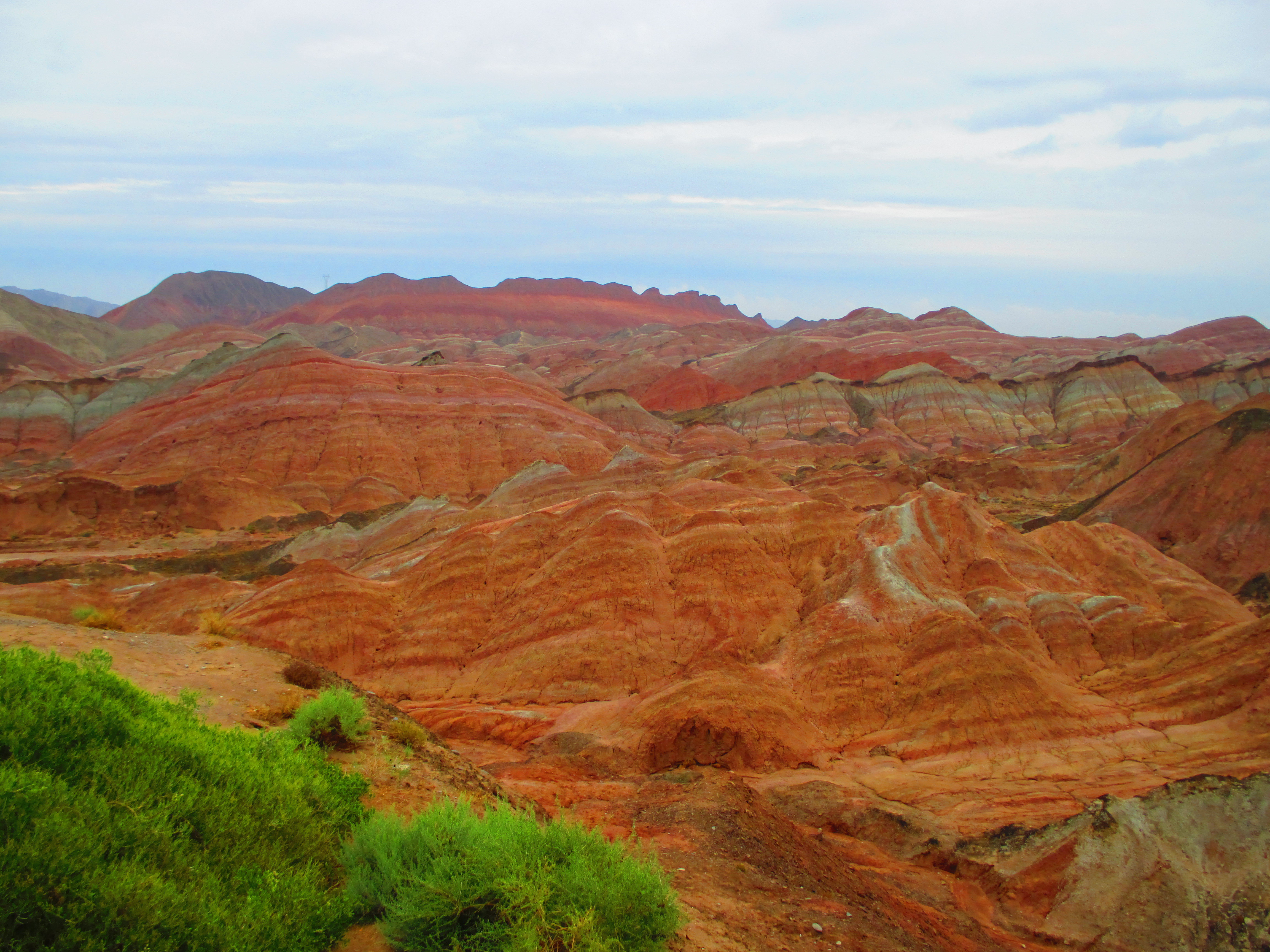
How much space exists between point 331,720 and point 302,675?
8.94 ft

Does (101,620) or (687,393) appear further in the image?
(687,393)

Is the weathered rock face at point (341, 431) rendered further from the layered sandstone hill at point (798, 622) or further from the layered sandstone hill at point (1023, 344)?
the layered sandstone hill at point (1023, 344)

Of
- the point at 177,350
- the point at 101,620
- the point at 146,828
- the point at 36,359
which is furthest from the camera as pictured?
the point at 177,350

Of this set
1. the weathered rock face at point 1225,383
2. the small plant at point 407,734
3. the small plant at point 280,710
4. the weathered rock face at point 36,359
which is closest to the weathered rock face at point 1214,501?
the small plant at point 407,734

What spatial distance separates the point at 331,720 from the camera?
980cm

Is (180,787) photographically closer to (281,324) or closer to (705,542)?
(705,542)

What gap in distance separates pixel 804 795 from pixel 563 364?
11826cm

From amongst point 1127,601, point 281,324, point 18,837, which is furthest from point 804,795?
point 281,324

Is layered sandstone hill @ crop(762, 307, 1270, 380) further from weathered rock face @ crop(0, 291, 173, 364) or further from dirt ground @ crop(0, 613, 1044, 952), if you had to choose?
weathered rock face @ crop(0, 291, 173, 364)

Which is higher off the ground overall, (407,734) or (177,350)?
(177,350)

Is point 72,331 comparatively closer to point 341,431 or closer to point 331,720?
point 341,431

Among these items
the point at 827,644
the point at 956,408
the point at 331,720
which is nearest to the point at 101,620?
the point at 331,720

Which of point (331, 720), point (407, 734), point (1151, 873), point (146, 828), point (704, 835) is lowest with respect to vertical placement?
point (1151, 873)

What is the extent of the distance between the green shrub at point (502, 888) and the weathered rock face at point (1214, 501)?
35.1 m
